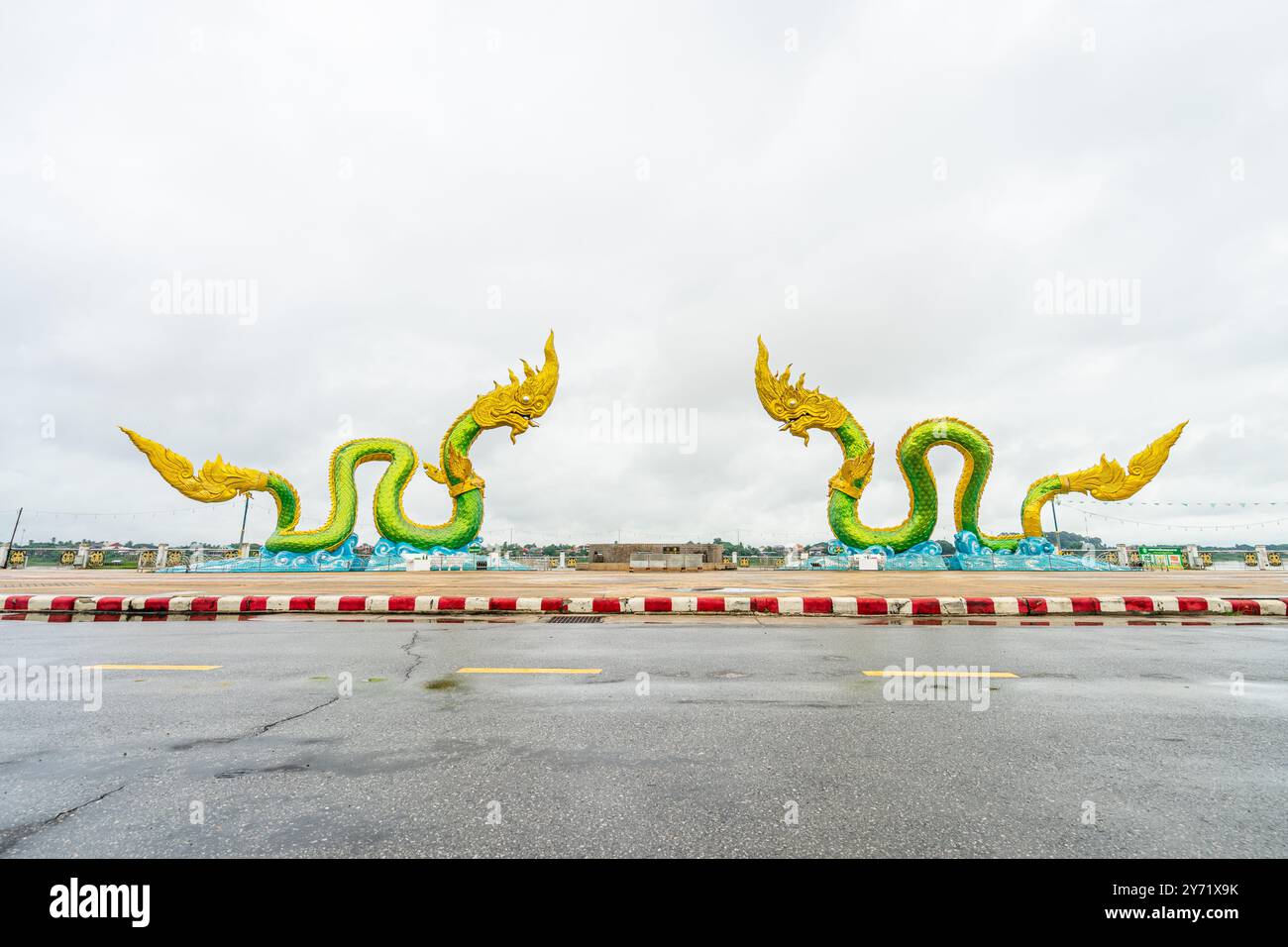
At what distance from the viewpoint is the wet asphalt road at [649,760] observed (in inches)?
86.5

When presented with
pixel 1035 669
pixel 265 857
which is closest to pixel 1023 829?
pixel 265 857

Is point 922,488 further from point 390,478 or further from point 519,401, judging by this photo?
point 390,478

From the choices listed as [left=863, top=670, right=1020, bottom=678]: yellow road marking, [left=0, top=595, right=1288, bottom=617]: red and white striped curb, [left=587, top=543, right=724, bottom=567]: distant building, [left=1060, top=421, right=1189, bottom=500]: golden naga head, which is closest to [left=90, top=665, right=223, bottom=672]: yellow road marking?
[left=0, top=595, right=1288, bottom=617]: red and white striped curb

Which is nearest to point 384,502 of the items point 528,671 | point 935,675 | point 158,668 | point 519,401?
point 519,401

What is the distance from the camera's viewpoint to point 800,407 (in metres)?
32.4

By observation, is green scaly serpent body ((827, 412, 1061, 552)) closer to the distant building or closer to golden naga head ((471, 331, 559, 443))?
golden naga head ((471, 331, 559, 443))

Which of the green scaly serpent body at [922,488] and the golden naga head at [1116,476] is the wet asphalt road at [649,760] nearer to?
the green scaly serpent body at [922,488]

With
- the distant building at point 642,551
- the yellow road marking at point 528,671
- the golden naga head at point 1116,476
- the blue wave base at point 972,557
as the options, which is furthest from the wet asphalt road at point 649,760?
the distant building at point 642,551

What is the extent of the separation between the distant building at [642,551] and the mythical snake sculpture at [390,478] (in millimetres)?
25245

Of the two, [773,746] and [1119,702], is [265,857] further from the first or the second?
[1119,702]

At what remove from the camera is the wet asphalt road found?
2.20 m

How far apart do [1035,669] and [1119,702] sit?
125 centimetres

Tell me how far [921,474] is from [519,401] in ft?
70.1
